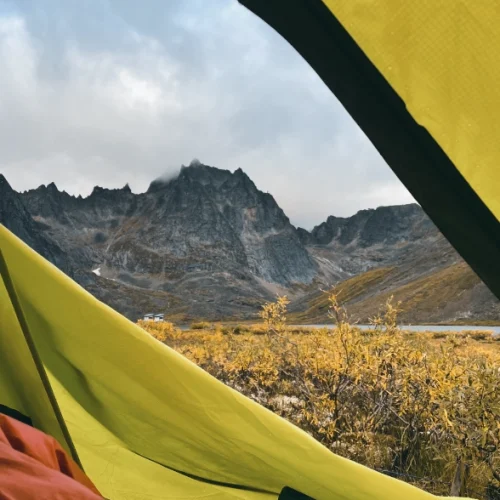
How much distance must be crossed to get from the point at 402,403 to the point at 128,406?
4.24 m

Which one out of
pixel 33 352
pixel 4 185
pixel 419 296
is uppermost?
pixel 4 185

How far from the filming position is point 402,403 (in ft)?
17.0

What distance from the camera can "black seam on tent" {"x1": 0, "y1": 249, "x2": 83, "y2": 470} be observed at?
1.67 metres

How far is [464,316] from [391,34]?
9403 cm

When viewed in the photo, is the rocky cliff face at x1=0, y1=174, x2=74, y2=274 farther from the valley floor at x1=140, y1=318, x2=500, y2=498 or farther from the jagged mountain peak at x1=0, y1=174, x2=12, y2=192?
the valley floor at x1=140, y1=318, x2=500, y2=498

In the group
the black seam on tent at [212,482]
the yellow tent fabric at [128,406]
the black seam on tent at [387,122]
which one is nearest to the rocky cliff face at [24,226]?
the yellow tent fabric at [128,406]

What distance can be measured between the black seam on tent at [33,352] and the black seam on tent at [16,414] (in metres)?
0.14

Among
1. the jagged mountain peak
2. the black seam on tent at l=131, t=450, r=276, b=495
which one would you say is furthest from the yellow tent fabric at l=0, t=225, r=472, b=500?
the jagged mountain peak

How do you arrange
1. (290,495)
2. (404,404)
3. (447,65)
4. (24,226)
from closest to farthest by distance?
(447,65)
(290,495)
(404,404)
(24,226)

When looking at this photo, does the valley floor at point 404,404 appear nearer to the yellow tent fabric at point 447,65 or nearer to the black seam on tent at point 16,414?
the black seam on tent at point 16,414

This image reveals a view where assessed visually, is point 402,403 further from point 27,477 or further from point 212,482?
point 27,477

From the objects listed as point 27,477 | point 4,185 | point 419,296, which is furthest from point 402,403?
point 4,185

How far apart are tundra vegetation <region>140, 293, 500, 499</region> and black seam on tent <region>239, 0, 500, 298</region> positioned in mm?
3359

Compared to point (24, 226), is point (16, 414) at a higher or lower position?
lower
